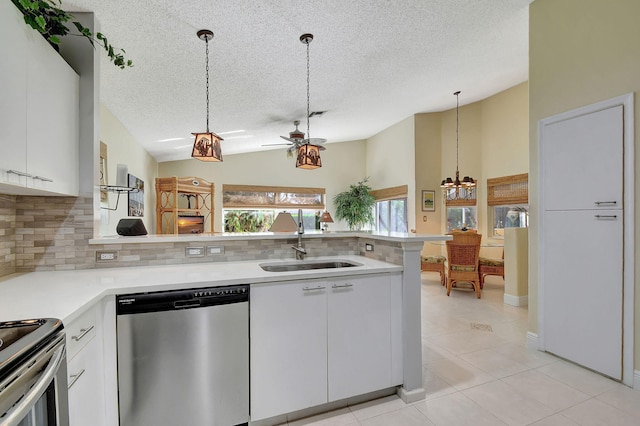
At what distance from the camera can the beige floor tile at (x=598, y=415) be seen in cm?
175

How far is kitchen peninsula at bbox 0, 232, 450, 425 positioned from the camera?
1354 mm

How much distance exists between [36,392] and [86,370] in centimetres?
64

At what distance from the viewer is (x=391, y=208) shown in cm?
778

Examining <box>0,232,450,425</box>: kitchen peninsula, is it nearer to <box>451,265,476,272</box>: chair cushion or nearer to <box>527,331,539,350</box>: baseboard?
<box>527,331,539,350</box>: baseboard

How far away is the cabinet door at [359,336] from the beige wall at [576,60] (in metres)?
1.86

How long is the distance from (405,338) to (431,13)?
116 inches

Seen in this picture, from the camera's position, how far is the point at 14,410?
2.21ft

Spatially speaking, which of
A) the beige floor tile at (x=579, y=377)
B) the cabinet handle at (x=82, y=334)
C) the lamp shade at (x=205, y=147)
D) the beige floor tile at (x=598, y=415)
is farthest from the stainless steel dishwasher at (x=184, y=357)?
the beige floor tile at (x=579, y=377)

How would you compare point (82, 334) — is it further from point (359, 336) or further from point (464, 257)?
point (464, 257)

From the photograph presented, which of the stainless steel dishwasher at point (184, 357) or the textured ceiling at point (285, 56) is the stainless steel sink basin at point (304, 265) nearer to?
the stainless steel dishwasher at point (184, 357)

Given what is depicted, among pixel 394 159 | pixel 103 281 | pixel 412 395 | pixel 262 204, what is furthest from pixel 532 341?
pixel 262 204

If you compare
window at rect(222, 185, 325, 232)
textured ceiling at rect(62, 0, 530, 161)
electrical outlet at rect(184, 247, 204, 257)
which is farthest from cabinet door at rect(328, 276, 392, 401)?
window at rect(222, 185, 325, 232)

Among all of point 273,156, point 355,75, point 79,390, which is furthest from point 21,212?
point 273,156

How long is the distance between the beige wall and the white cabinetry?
3.47 meters
